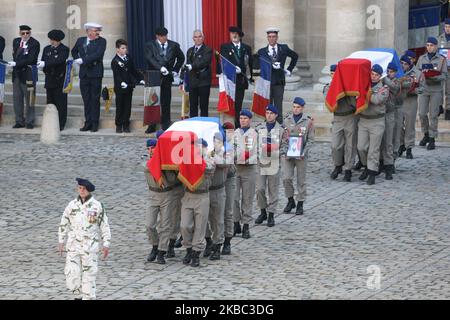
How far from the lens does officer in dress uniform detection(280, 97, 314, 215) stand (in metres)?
21.9

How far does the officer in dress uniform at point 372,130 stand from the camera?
23.9 metres

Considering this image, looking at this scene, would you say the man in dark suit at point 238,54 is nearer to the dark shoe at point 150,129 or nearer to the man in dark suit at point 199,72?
the man in dark suit at point 199,72

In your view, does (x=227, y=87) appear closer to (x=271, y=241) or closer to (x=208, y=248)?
(x=271, y=241)

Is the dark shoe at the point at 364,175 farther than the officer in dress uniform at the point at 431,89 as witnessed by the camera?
No

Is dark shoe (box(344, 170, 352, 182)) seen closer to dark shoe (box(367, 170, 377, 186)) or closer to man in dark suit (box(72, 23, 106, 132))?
dark shoe (box(367, 170, 377, 186))

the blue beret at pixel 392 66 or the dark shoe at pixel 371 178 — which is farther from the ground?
the blue beret at pixel 392 66

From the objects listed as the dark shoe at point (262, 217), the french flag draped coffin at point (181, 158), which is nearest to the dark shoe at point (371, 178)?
the dark shoe at point (262, 217)

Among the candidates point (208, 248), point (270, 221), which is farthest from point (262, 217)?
point (208, 248)

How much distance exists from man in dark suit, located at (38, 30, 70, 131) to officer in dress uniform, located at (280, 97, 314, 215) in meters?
8.38

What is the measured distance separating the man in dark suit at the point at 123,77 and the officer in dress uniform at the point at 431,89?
5322mm

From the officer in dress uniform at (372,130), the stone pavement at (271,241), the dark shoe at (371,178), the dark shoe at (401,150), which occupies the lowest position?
the stone pavement at (271,241)

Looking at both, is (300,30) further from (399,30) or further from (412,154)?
(412,154)

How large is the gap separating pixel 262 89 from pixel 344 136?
3747mm

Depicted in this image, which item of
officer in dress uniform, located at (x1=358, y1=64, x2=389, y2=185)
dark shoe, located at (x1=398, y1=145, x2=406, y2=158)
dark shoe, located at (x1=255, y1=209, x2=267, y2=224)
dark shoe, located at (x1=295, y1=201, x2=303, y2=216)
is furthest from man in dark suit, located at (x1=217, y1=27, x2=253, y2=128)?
dark shoe, located at (x1=255, y1=209, x2=267, y2=224)
